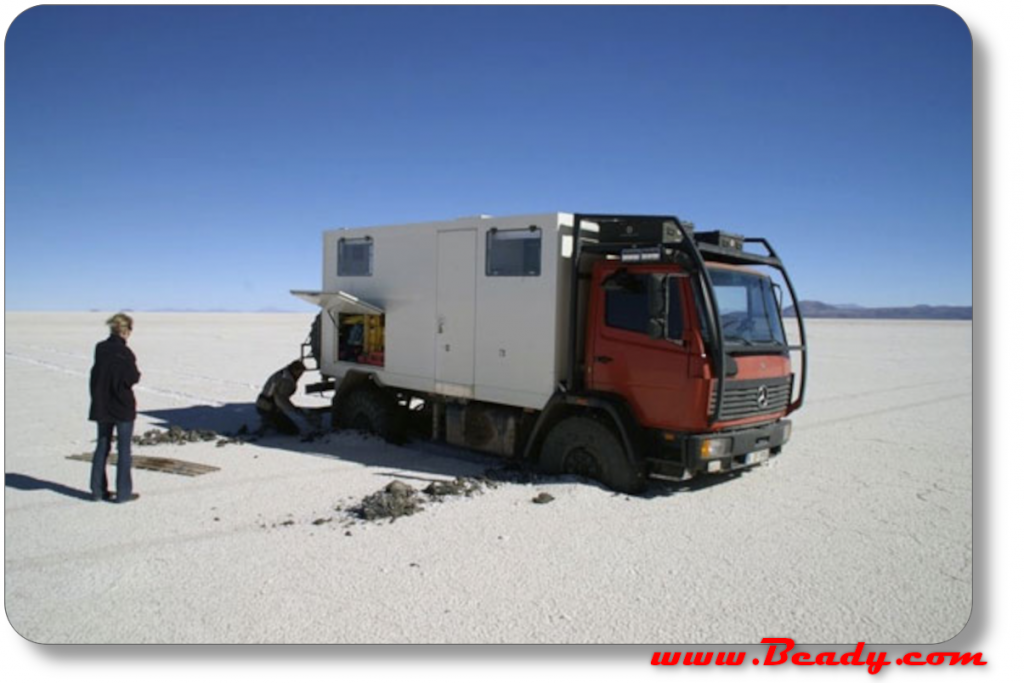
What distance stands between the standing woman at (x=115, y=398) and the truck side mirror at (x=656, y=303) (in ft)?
17.0

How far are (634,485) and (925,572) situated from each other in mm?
2822

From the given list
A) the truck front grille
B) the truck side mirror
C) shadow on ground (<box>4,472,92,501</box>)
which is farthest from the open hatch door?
the truck front grille

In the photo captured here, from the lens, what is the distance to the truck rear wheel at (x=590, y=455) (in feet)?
25.9

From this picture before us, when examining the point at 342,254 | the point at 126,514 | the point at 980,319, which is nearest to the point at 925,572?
the point at 980,319

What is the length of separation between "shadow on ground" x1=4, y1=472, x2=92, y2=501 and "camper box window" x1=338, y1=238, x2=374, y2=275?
4843 mm

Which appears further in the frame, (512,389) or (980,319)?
(512,389)

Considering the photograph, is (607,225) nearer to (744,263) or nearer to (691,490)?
(744,263)

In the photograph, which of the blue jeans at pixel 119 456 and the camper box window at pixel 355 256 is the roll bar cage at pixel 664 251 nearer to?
the camper box window at pixel 355 256

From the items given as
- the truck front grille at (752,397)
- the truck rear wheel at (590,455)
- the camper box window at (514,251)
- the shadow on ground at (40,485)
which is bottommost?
the shadow on ground at (40,485)

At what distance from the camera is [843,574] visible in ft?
19.1

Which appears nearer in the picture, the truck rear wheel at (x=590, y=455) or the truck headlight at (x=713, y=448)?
the truck headlight at (x=713, y=448)

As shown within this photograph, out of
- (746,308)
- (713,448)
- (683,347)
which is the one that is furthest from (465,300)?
(713,448)

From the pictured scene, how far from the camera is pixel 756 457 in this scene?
8.16 meters

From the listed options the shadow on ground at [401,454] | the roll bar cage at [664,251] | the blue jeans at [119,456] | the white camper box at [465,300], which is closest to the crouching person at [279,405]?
the shadow on ground at [401,454]
